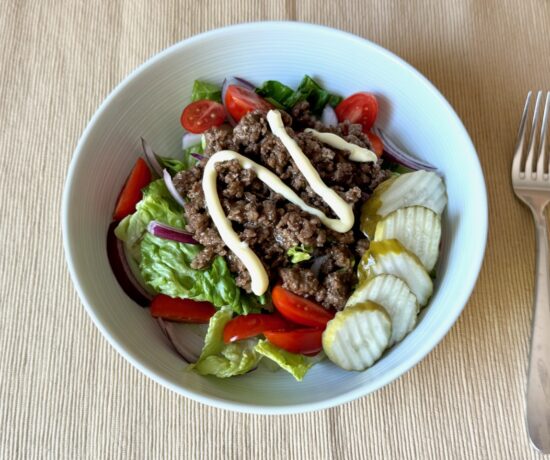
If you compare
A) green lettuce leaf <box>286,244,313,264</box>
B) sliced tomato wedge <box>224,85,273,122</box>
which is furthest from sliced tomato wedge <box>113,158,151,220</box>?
green lettuce leaf <box>286,244,313,264</box>

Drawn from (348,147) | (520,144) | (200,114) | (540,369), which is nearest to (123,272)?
(200,114)

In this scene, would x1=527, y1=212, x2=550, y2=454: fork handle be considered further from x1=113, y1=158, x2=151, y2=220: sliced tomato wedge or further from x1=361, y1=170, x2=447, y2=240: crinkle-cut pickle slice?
x1=113, y1=158, x2=151, y2=220: sliced tomato wedge

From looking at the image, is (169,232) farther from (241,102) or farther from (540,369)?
(540,369)

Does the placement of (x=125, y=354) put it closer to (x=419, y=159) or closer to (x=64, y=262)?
(x=64, y=262)

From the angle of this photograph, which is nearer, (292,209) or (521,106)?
(292,209)

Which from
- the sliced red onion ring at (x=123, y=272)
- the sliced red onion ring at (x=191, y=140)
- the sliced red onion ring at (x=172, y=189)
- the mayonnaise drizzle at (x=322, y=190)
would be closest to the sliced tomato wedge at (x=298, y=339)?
the mayonnaise drizzle at (x=322, y=190)

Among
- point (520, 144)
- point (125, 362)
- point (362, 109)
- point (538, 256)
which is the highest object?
point (362, 109)

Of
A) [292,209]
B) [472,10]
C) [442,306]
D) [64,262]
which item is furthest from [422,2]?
[64,262]
